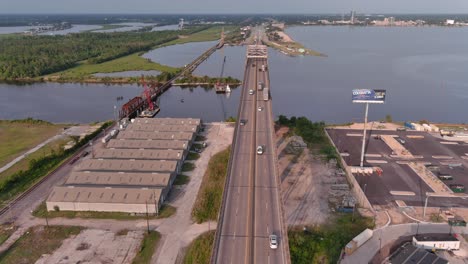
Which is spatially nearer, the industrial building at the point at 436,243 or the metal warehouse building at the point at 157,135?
the industrial building at the point at 436,243

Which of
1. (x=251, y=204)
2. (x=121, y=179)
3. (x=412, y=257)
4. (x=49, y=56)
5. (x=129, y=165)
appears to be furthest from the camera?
(x=49, y=56)

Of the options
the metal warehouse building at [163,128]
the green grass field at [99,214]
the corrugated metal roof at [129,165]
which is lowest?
the green grass field at [99,214]

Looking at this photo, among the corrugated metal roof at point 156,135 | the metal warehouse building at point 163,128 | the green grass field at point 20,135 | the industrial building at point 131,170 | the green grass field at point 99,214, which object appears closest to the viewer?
the green grass field at point 99,214

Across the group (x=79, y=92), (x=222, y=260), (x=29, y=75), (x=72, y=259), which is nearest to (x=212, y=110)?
(x=79, y=92)

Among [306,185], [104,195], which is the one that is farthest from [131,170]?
[306,185]

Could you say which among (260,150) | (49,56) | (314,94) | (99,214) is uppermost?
(49,56)

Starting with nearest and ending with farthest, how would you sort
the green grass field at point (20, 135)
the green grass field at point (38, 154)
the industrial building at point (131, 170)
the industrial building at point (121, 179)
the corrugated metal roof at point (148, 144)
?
the industrial building at point (131, 170), the industrial building at point (121, 179), the green grass field at point (38, 154), the corrugated metal roof at point (148, 144), the green grass field at point (20, 135)

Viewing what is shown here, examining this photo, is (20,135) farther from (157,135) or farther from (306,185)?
(306,185)

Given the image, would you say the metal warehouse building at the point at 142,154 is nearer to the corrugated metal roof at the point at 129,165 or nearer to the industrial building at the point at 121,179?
the corrugated metal roof at the point at 129,165

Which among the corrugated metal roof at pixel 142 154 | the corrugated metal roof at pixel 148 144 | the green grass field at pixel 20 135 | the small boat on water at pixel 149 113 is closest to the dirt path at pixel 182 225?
the corrugated metal roof at pixel 142 154
